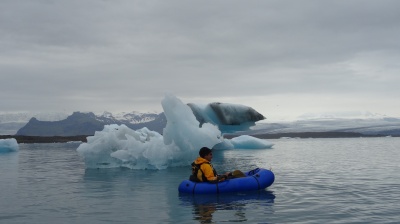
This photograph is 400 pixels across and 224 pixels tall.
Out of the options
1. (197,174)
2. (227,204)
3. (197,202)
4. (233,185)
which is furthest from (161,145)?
(227,204)

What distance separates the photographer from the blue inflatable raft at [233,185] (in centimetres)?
1251

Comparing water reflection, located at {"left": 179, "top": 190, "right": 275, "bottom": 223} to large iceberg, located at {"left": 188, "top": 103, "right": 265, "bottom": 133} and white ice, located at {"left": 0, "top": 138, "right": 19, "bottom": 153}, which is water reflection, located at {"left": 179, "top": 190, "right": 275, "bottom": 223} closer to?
large iceberg, located at {"left": 188, "top": 103, "right": 265, "bottom": 133}

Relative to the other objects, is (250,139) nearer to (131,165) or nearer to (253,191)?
(131,165)

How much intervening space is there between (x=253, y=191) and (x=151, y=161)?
376 inches

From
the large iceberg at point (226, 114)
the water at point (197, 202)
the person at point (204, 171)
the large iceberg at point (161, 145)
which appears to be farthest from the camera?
the large iceberg at point (226, 114)

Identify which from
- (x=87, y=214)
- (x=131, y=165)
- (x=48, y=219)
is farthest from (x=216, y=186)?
(x=131, y=165)

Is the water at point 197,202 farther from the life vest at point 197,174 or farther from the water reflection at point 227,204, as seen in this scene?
the life vest at point 197,174

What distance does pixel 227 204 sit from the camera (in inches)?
441

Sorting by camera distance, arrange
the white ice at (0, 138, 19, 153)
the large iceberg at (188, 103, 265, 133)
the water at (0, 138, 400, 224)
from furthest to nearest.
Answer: the white ice at (0, 138, 19, 153) → the large iceberg at (188, 103, 265, 133) → the water at (0, 138, 400, 224)

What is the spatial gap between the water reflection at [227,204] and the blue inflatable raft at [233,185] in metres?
0.14

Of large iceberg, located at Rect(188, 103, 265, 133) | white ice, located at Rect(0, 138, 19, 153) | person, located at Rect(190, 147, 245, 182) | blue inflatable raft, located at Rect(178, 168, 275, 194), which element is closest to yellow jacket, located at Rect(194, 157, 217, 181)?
person, located at Rect(190, 147, 245, 182)

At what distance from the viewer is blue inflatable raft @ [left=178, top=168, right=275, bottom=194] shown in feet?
41.0

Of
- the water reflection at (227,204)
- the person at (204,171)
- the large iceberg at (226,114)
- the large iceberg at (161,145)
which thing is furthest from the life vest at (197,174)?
the large iceberg at (226,114)

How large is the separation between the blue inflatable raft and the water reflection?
0.47 ft
